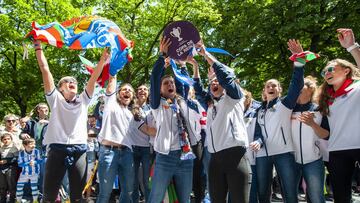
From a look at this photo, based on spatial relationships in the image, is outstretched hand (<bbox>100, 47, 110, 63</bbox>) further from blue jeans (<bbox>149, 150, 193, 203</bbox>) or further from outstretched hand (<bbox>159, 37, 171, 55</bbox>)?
blue jeans (<bbox>149, 150, 193, 203</bbox>)

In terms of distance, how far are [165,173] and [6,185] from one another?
600cm

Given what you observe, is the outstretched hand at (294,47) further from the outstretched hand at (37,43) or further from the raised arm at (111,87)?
the outstretched hand at (37,43)

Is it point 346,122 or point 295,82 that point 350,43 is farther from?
point 346,122

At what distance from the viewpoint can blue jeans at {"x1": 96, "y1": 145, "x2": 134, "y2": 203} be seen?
567 centimetres

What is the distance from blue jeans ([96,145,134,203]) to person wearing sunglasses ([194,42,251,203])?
1.63m

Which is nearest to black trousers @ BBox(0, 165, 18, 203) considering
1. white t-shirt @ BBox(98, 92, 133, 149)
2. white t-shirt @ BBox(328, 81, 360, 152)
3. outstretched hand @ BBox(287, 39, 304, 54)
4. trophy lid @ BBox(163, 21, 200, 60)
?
white t-shirt @ BBox(98, 92, 133, 149)

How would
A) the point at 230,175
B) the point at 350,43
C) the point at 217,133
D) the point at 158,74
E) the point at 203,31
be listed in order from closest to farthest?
the point at 230,175, the point at 217,133, the point at 350,43, the point at 158,74, the point at 203,31

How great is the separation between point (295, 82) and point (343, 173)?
1.24 m

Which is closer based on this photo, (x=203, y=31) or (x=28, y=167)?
(x=28, y=167)

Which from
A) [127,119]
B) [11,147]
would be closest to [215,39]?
[11,147]

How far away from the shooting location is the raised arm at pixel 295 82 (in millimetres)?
5074

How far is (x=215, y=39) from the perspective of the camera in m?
21.2

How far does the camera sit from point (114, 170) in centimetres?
575

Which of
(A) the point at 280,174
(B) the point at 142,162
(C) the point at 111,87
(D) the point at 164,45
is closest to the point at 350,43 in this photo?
(A) the point at 280,174
